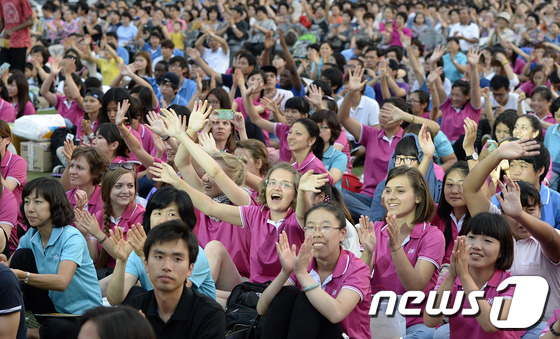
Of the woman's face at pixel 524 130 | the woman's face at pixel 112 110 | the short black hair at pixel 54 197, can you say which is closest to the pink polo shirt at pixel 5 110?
the woman's face at pixel 112 110

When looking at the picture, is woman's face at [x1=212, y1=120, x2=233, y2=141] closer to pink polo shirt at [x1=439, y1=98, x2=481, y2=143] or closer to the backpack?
the backpack

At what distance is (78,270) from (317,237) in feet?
4.27

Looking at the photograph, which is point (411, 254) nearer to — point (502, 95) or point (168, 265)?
point (168, 265)

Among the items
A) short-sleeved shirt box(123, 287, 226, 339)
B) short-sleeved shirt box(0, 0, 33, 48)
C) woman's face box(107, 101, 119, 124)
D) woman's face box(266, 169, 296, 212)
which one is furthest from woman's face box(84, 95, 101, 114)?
short-sleeved shirt box(123, 287, 226, 339)

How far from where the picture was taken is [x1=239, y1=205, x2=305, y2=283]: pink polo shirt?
4.25m

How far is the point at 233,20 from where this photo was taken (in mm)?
14977

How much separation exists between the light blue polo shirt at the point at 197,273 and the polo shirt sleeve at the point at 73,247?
278 millimetres

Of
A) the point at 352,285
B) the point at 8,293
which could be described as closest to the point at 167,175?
the point at 352,285

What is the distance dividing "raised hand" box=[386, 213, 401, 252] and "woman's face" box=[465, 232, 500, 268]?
39 cm

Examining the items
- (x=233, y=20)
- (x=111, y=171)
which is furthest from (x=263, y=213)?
(x=233, y=20)

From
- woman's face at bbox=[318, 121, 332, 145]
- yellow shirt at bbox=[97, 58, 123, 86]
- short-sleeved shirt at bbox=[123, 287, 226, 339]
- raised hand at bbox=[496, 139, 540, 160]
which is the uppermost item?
yellow shirt at bbox=[97, 58, 123, 86]

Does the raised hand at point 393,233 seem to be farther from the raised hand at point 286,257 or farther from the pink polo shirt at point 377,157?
the pink polo shirt at point 377,157

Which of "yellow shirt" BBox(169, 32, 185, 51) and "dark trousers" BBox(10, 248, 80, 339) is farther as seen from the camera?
"yellow shirt" BBox(169, 32, 185, 51)

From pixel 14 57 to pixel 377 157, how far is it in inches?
226
